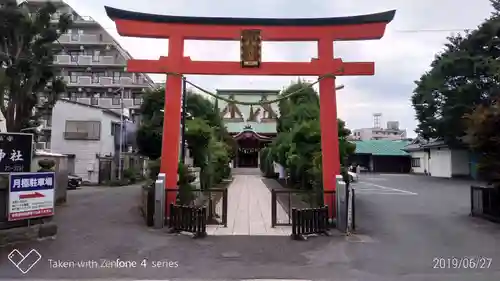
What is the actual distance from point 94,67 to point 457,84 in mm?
38682

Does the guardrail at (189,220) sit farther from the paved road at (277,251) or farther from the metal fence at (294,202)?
the metal fence at (294,202)

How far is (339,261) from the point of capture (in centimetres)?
789

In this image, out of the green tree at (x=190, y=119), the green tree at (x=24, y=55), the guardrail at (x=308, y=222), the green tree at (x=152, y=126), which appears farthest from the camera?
the green tree at (x=152, y=126)

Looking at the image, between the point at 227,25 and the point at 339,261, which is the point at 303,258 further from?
the point at 227,25

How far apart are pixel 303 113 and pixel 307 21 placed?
359 inches

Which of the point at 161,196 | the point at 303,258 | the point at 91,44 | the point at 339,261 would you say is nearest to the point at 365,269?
the point at 339,261

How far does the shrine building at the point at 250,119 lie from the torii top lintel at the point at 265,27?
3216 centimetres

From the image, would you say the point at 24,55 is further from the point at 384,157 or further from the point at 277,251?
the point at 384,157

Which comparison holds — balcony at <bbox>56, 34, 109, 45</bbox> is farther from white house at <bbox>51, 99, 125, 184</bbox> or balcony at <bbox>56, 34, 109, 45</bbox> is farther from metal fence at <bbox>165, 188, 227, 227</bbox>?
metal fence at <bbox>165, 188, 227, 227</bbox>

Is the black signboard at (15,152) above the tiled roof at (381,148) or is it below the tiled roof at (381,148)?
below

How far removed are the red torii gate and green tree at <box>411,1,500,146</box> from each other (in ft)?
79.7

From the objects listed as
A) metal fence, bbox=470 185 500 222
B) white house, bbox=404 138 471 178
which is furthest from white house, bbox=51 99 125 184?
white house, bbox=404 138 471 178

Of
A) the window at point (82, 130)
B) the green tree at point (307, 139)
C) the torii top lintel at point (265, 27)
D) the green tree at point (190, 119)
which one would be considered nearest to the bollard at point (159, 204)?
the torii top lintel at point (265, 27)

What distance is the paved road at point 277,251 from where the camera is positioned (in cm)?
699
